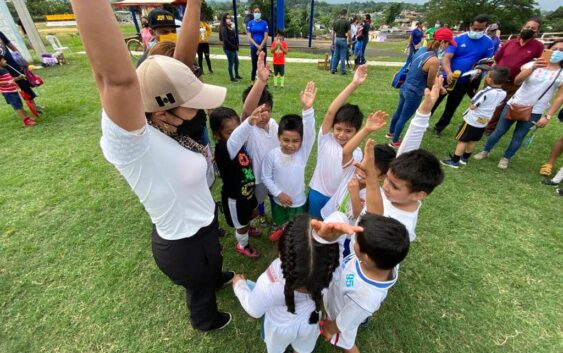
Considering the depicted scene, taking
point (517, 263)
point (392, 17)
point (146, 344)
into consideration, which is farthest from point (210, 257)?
point (392, 17)

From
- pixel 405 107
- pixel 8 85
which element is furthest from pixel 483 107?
pixel 8 85

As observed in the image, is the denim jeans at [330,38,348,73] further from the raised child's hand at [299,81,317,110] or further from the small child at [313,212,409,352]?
the small child at [313,212,409,352]

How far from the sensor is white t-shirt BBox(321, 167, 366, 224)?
209 cm

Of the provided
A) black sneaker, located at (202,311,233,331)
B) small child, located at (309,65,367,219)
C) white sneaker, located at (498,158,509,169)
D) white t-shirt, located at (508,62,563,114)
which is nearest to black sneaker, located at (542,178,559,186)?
white sneaker, located at (498,158,509,169)

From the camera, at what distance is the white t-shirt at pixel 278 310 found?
154 centimetres

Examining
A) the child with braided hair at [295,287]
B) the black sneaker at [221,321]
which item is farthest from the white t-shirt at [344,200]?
the black sneaker at [221,321]

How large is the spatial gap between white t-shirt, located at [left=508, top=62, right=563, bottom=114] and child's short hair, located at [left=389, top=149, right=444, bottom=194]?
360 cm

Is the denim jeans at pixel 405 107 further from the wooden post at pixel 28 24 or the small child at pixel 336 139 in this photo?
the wooden post at pixel 28 24

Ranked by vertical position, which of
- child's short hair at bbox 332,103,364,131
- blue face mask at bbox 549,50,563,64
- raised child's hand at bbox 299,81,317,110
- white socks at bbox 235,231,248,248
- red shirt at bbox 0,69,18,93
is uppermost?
blue face mask at bbox 549,50,563,64

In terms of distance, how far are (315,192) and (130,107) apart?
1.98m

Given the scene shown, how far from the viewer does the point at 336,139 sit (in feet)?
7.91

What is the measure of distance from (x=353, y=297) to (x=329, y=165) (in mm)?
1153

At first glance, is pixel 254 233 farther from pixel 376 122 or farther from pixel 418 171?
pixel 418 171

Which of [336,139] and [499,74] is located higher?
[499,74]
